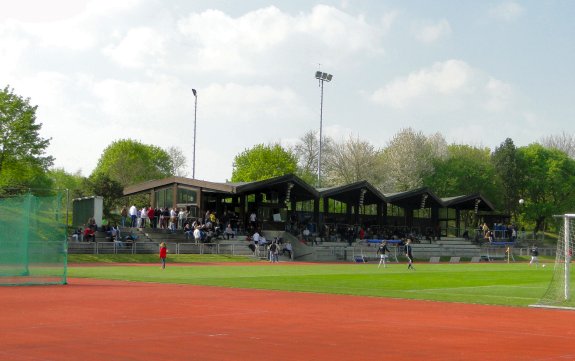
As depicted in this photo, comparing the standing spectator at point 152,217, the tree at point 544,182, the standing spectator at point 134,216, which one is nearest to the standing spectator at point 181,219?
the standing spectator at point 152,217

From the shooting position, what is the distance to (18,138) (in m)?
67.8

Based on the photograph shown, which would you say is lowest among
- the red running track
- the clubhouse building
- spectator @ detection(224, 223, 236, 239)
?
the red running track

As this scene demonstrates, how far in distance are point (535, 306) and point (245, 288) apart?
401 inches

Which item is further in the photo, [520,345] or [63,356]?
[520,345]

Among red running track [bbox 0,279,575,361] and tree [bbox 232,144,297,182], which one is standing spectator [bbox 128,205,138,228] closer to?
red running track [bbox 0,279,575,361]

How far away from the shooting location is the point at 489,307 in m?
20.5

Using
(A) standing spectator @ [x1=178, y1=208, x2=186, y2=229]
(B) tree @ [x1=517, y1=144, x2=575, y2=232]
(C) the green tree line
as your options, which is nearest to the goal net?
(A) standing spectator @ [x1=178, y1=208, x2=186, y2=229]

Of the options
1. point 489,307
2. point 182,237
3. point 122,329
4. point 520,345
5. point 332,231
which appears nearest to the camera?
point 520,345

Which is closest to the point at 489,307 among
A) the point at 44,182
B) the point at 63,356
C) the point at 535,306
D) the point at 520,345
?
the point at 535,306

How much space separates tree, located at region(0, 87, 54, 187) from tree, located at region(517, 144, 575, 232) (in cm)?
6786

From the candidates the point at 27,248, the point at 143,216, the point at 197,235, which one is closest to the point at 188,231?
the point at 197,235

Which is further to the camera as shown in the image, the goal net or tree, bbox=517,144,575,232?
tree, bbox=517,144,575,232

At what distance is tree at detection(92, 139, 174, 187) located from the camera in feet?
357

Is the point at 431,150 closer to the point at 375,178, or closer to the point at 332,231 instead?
the point at 375,178
